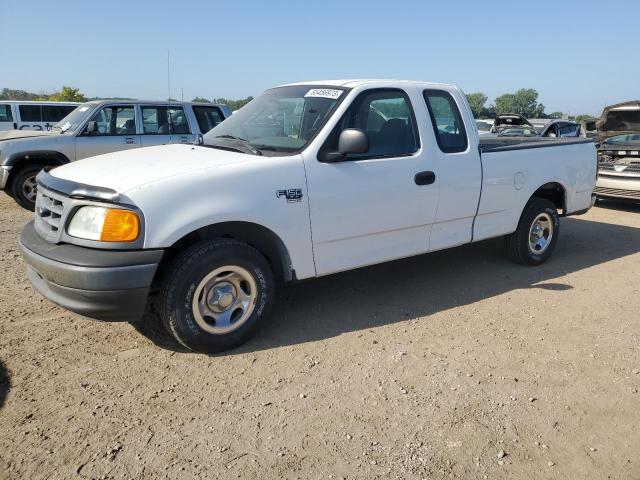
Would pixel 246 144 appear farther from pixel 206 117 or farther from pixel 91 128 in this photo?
pixel 206 117

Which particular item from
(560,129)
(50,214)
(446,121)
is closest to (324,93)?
(446,121)

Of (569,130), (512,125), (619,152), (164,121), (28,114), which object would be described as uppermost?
(28,114)

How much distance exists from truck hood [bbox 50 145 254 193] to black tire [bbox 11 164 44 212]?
5.56 metres

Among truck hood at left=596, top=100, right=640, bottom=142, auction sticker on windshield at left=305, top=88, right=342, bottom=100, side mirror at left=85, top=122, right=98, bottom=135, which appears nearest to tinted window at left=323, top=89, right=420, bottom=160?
auction sticker on windshield at left=305, top=88, right=342, bottom=100

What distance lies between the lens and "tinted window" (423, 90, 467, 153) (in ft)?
15.2

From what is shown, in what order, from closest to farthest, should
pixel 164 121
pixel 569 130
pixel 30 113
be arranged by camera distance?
1. pixel 164 121
2. pixel 569 130
3. pixel 30 113

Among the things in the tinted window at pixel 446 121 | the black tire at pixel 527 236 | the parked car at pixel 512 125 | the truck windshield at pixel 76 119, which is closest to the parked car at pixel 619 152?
the parked car at pixel 512 125

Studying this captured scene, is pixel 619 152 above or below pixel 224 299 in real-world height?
above

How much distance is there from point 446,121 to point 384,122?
0.72 metres

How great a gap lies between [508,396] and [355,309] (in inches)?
62.3

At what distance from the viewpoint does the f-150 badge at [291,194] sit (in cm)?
369

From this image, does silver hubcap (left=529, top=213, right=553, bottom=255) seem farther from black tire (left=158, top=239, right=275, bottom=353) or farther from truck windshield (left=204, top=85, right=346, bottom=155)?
black tire (left=158, top=239, right=275, bottom=353)

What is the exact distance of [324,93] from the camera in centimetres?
429

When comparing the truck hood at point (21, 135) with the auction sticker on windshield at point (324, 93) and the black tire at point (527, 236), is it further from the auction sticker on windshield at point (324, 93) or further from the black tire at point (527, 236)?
the black tire at point (527, 236)
